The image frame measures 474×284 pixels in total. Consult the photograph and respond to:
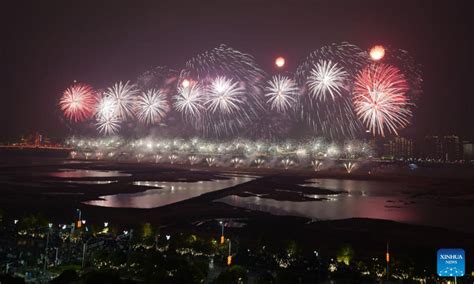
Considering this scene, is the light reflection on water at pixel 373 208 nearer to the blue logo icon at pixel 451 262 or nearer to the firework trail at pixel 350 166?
the blue logo icon at pixel 451 262

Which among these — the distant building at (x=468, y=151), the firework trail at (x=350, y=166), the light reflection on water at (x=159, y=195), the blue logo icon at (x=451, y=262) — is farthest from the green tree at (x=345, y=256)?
the distant building at (x=468, y=151)

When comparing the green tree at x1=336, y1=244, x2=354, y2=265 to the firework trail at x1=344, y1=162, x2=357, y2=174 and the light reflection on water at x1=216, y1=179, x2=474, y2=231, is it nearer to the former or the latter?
the light reflection on water at x1=216, y1=179, x2=474, y2=231

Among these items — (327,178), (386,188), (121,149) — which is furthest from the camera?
(121,149)

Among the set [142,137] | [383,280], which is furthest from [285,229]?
[142,137]

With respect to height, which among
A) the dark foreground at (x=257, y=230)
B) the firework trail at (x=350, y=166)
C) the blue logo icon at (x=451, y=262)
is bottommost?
the dark foreground at (x=257, y=230)

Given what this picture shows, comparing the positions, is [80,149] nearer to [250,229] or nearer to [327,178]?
[327,178]

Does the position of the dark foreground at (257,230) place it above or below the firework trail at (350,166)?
below

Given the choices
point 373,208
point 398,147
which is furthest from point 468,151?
point 373,208
